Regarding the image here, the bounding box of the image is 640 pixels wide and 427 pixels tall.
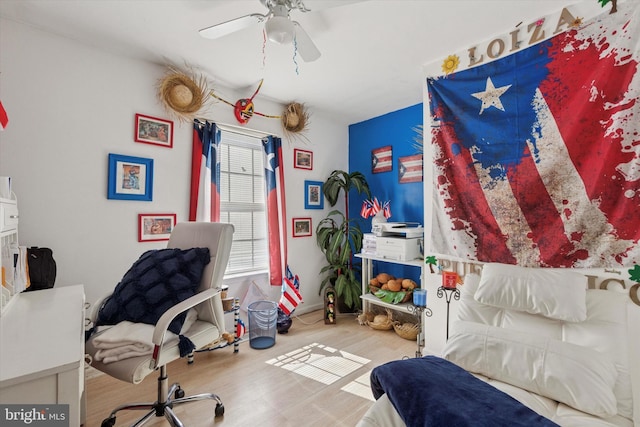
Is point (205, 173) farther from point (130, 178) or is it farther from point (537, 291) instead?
point (537, 291)

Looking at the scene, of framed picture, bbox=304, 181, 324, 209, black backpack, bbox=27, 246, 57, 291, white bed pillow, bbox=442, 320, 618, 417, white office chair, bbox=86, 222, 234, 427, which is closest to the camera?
white bed pillow, bbox=442, 320, 618, 417

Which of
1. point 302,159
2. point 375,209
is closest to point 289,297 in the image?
point 375,209

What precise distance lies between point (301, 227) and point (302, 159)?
2.70ft

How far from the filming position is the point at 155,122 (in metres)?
2.45

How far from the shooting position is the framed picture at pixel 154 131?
93.4 inches

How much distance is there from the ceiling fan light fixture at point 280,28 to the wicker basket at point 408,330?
255 cm

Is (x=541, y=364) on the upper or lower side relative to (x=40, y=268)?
lower

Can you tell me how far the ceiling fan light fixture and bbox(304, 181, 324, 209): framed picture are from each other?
2.10 meters

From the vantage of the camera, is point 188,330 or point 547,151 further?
point 547,151

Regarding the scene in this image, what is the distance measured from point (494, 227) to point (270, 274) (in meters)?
2.17

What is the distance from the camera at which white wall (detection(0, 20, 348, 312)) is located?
6.28 ft

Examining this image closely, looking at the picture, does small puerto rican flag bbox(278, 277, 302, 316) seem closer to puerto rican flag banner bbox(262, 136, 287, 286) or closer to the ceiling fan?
puerto rican flag banner bbox(262, 136, 287, 286)

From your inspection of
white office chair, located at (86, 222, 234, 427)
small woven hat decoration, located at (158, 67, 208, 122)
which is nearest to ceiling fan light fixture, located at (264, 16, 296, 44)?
white office chair, located at (86, 222, 234, 427)

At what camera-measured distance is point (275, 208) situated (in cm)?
315
